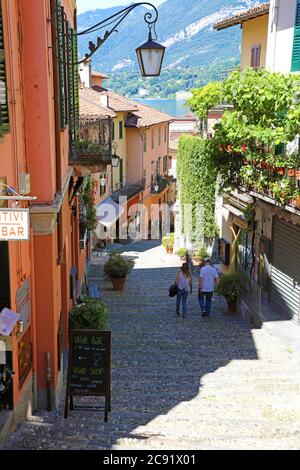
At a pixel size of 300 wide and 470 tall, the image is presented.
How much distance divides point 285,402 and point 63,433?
11.8 feet

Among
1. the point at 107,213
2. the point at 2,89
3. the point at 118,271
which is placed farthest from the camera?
the point at 107,213

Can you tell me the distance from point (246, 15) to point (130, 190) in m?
20.4

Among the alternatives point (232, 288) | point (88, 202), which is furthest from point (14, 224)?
point (88, 202)

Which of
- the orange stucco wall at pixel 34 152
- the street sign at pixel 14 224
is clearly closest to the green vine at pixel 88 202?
the orange stucco wall at pixel 34 152

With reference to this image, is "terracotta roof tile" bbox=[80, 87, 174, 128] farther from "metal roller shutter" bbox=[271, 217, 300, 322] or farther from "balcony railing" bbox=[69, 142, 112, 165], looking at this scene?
"balcony railing" bbox=[69, 142, 112, 165]

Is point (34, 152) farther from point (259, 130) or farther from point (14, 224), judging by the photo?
point (259, 130)

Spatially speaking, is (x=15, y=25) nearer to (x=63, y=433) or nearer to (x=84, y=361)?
(x=84, y=361)

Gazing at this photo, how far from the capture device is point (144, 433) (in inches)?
307

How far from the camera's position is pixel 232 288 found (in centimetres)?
1542

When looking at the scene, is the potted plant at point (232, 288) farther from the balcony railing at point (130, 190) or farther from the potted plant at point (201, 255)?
the balcony railing at point (130, 190)

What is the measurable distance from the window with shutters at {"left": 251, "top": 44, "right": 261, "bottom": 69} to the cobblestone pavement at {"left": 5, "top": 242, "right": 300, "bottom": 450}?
29.6 feet

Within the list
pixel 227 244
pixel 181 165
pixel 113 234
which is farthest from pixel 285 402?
pixel 113 234

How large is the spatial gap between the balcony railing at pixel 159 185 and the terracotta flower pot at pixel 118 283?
28900mm

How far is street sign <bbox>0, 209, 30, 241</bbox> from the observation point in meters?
5.70
